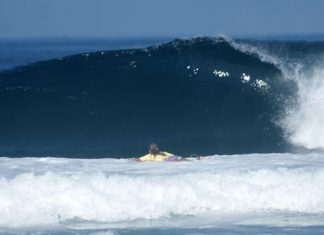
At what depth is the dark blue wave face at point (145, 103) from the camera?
1758cm

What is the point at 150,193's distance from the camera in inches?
463

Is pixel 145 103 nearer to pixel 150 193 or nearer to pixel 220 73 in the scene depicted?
pixel 220 73

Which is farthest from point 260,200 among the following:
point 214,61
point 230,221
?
point 214,61

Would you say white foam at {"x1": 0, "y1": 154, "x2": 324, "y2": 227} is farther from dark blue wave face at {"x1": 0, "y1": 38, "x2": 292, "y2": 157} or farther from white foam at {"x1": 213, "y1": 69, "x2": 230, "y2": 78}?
white foam at {"x1": 213, "y1": 69, "x2": 230, "y2": 78}

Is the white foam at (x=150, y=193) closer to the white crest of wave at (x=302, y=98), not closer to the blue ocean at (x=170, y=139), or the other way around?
the blue ocean at (x=170, y=139)

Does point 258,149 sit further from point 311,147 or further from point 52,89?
point 52,89

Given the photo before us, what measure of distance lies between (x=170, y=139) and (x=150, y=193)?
6.17 meters

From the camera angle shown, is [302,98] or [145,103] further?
[145,103]

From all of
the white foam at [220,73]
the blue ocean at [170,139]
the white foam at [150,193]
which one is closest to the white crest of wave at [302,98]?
the blue ocean at [170,139]

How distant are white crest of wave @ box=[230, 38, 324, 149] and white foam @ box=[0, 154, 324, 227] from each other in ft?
14.3

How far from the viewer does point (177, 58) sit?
21.3 m

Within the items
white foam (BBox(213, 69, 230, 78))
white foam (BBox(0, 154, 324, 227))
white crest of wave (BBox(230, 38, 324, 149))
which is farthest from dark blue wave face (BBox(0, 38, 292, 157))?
white foam (BBox(0, 154, 324, 227))

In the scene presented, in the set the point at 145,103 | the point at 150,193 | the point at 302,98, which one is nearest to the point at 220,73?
the point at 145,103

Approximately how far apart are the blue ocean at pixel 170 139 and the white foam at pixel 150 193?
2 centimetres
